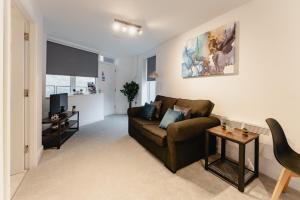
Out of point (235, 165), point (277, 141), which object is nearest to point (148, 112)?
point (235, 165)

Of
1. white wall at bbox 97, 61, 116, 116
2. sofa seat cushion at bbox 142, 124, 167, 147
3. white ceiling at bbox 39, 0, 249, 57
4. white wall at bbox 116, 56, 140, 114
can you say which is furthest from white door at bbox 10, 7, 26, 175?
white wall at bbox 116, 56, 140, 114

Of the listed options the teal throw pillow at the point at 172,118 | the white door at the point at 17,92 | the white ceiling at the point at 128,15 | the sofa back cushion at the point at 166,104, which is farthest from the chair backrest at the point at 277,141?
the white door at the point at 17,92

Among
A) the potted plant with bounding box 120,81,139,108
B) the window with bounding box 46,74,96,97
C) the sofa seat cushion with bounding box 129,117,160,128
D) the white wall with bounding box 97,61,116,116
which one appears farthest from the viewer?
the potted plant with bounding box 120,81,139,108

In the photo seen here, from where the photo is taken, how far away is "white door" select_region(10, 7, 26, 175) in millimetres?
2092

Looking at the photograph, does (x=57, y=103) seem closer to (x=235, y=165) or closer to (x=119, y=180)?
(x=119, y=180)

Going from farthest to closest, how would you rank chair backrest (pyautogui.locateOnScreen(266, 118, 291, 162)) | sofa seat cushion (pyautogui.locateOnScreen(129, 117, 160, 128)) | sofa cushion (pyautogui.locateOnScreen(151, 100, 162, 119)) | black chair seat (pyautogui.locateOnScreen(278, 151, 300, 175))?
sofa cushion (pyautogui.locateOnScreen(151, 100, 162, 119)) → sofa seat cushion (pyautogui.locateOnScreen(129, 117, 160, 128)) → chair backrest (pyautogui.locateOnScreen(266, 118, 291, 162)) → black chair seat (pyautogui.locateOnScreen(278, 151, 300, 175))

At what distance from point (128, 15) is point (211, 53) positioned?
5.13 ft

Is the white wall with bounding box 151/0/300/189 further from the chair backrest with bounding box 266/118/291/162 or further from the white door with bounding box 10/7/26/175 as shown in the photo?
the white door with bounding box 10/7/26/175

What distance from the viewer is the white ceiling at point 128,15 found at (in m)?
2.34

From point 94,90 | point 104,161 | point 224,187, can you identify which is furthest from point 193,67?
point 94,90

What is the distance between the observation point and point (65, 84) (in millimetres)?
4473

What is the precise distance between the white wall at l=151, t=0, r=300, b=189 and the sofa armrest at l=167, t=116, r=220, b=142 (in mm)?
498

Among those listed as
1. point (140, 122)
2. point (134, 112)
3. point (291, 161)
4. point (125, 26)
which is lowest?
point (291, 161)

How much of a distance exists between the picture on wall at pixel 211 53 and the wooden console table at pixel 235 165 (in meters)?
1.00
